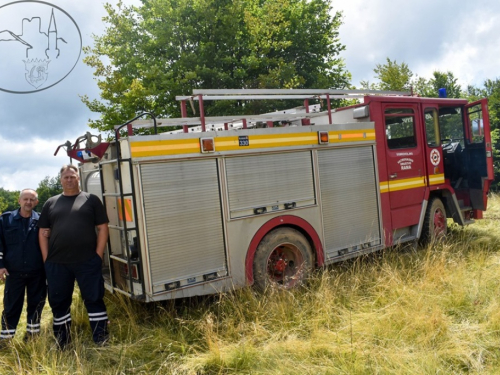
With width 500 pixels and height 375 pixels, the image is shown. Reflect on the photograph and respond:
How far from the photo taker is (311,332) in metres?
4.34

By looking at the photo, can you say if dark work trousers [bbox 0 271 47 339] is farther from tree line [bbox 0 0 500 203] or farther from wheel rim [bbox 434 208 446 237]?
tree line [bbox 0 0 500 203]

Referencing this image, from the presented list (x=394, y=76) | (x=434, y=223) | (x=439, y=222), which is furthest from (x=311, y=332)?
(x=394, y=76)

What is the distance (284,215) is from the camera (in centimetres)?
548

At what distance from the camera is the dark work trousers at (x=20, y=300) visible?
4680 millimetres

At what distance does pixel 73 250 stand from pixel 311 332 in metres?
2.41

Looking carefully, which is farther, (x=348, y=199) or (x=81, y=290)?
(x=348, y=199)

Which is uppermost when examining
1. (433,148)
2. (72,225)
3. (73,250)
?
(433,148)

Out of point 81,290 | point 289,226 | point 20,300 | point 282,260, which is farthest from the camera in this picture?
point 289,226

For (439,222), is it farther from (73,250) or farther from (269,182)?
(73,250)

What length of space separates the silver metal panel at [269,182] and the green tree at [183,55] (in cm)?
1105

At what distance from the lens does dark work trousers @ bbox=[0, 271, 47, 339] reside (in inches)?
184

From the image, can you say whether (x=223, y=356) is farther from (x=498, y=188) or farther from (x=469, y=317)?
(x=498, y=188)

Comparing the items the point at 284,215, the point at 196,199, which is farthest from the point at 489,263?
the point at 196,199

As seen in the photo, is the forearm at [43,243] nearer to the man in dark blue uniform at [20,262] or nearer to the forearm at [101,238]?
the man in dark blue uniform at [20,262]
